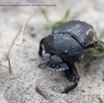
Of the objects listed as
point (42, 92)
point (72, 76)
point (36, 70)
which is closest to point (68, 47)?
point (72, 76)

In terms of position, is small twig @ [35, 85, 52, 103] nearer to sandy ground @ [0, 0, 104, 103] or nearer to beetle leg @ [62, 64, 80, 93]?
sandy ground @ [0, 0, 104, 103]

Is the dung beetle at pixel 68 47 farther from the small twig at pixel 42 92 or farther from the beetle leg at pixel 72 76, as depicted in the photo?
the small twig at pixel 42 92

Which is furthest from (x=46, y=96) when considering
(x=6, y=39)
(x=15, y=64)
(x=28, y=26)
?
(x=28, y=26)

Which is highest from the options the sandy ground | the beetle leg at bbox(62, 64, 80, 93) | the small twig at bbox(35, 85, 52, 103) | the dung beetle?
the dung beetle

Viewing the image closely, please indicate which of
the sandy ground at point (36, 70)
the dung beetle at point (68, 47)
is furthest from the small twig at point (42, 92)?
the dung beetle at point (68, 47)

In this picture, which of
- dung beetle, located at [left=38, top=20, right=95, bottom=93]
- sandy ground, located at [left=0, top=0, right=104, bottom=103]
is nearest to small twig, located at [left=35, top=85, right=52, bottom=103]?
sandy ground, located at [left=0, top=0, right=104, bottom=103]

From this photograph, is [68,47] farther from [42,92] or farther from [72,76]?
[42,92]
